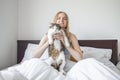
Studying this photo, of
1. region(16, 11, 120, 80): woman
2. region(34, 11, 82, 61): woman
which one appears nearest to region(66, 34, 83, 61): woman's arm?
region(34, 11, 82, 61): woman

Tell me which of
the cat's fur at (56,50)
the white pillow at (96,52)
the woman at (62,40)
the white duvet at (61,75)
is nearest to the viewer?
the white duvet at (61,75)

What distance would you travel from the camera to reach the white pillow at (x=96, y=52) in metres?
2.40

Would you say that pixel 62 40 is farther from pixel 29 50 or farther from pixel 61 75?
pixel 29 50

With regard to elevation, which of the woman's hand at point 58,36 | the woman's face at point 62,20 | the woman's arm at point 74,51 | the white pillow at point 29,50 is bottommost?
the white pillow at point 29,50

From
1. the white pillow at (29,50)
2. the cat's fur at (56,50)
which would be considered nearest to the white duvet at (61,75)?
the cat's fur at (56,50)

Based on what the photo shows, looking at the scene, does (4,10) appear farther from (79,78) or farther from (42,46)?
(79,78)

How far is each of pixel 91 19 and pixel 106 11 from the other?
0.23m

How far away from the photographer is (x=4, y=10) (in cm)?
257

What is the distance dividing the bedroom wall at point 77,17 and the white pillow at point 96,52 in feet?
0.87

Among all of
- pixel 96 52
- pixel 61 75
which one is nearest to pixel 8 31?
pixel 96 52

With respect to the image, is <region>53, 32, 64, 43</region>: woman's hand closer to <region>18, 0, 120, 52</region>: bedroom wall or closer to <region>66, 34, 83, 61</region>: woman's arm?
<region>66, 34, 83, 61</region>: woman's arm

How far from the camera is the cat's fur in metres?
1.80

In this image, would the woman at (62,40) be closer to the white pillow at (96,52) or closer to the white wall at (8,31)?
the white pillow at (96,52)

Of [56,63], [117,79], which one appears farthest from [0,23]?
[117,79]
